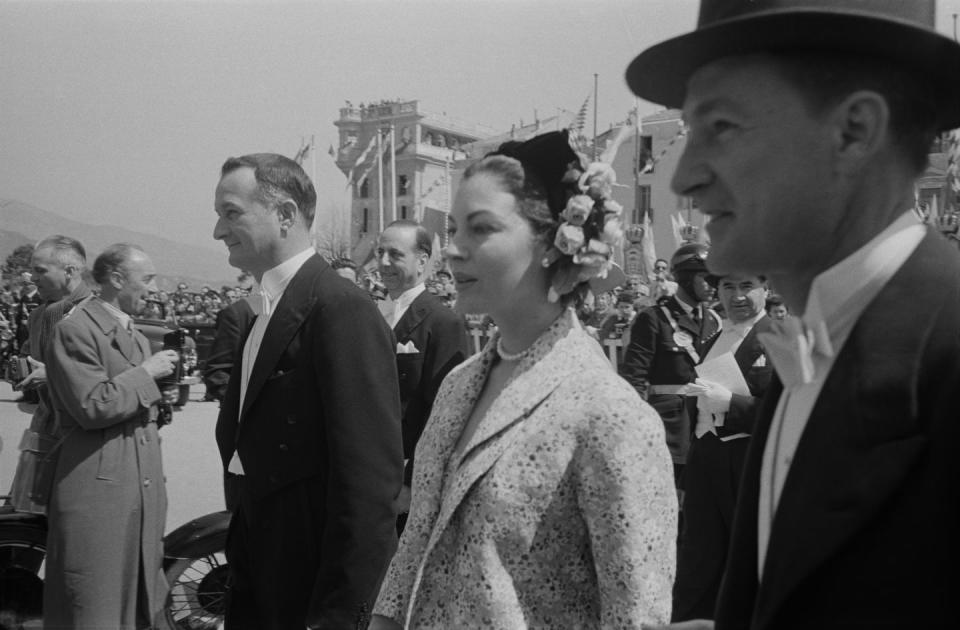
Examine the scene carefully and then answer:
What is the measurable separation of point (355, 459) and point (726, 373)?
243 centimetres

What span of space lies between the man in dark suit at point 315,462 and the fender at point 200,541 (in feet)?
5.32

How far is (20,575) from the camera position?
461cm

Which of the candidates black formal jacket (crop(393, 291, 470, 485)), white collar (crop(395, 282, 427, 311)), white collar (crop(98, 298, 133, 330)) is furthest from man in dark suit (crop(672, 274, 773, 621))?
white collar (crop(98, 298, 133, 330))

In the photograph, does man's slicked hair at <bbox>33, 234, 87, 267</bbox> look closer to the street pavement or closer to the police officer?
the street pavement

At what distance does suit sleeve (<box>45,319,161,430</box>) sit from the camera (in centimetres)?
418

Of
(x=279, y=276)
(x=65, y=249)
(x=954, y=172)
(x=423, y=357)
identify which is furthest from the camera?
(x=954, y=172)

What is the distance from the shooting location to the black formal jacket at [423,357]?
4.88 metres

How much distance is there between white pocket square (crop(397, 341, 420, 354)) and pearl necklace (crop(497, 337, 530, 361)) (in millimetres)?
2716

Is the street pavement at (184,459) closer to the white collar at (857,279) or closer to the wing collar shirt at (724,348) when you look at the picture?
the wing collar shirt at (724,348)

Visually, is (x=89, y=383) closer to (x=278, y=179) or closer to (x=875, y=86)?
(x=278, y=179)

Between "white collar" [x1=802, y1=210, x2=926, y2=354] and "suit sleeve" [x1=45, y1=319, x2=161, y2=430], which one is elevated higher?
"white collar" [x1=802, y1=210, x2=926, y2=354]

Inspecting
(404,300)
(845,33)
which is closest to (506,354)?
(845,33)

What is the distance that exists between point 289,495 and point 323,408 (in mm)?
311

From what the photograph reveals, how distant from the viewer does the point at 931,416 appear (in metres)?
0.98
